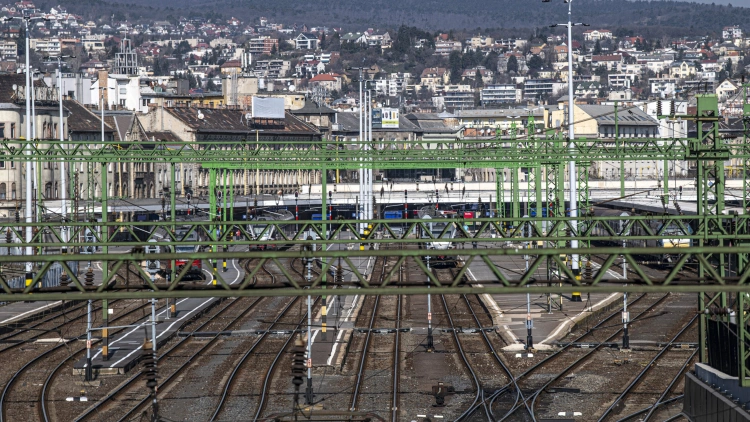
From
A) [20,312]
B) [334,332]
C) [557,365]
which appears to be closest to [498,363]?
[557,365]

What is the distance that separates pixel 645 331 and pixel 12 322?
64.7ft

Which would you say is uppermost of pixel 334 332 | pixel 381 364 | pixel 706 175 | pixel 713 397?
pixel 706 175

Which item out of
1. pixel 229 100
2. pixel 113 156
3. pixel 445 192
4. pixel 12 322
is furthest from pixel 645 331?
pixel 229 100

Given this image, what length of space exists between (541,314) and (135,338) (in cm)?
1299

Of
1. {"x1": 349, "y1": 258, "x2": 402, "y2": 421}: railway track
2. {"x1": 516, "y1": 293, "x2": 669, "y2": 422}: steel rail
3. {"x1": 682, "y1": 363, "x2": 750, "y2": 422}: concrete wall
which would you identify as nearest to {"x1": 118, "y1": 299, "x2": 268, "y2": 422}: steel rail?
{"x1": 349, "y1": 258, "x2": 402, "y2": 421}: railway track

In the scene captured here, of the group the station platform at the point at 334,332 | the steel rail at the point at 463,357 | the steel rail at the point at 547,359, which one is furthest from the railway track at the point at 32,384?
the steel rail at the point at 547,359

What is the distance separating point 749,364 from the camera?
23.0m

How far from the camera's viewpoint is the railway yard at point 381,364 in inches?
1039

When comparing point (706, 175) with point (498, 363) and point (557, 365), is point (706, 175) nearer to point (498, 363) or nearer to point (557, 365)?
Answer: point (557, 365)

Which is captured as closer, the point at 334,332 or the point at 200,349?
the point at 200,349

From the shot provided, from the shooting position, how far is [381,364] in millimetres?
32594

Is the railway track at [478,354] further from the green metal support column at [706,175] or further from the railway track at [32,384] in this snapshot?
the railway track at [32,384]

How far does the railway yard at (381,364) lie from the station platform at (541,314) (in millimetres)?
85

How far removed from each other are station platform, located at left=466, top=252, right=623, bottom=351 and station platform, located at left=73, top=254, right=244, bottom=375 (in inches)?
379
